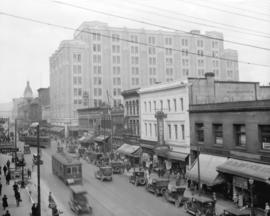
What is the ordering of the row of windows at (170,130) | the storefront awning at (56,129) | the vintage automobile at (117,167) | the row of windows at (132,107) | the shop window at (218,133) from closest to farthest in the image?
the shop window at (218,133) → the row of windows at (170,130) → the vintage automobile at (117,167) → the row of windows at (132,107) → the storefront awning at (56,129)

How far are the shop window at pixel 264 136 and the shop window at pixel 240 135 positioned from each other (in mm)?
2274

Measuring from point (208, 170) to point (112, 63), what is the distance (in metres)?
74.3

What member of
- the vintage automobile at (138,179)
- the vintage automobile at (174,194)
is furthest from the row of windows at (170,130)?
the vintage automobile at (174,194)

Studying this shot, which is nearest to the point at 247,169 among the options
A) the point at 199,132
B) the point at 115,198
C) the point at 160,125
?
the point at 199,132

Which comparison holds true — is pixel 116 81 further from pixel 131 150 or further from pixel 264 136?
pixel 264 136

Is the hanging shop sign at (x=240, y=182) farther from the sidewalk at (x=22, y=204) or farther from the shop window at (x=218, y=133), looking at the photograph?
the sidewalk at (x=22, y=204)

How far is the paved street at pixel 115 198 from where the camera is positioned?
2764 centimetres

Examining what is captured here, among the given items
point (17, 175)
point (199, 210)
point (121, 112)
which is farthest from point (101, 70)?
point (199, 210)

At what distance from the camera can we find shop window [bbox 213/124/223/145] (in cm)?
3475

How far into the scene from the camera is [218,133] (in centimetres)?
3525

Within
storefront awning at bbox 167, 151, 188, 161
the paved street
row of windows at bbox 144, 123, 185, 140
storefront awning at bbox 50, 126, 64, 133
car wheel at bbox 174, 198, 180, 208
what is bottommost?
the paved street

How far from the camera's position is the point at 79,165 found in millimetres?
39938

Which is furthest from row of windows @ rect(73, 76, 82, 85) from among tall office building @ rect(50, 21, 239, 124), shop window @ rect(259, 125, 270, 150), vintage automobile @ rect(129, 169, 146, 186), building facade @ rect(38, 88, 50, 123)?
shop window @ rect(259, 125, 270, 150)

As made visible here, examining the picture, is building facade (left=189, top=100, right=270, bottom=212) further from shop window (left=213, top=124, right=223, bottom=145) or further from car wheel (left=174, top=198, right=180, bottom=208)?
car wheel (left=174, top=198, right=180, bottom=208)
